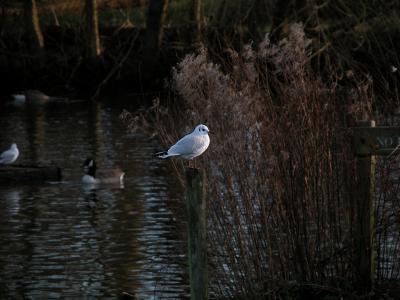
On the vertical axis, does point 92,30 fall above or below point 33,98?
above

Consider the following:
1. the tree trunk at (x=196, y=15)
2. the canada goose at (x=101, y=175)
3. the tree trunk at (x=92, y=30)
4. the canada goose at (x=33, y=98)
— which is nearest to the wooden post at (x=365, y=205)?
the canada goose at (x=101, y=175)

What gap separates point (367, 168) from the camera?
1088cm

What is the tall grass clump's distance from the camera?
11.0m

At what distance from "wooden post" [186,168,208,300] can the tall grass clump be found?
1.83ft

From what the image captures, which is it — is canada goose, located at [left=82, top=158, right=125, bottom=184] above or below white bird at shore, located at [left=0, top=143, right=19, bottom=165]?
below

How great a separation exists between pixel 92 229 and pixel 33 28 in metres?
29.3

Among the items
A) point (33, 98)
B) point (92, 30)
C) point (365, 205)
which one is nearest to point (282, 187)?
point (365, 205)

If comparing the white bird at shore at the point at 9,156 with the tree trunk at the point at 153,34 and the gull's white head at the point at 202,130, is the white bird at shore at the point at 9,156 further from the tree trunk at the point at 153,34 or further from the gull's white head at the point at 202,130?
the tree trunk at the point at 153,34

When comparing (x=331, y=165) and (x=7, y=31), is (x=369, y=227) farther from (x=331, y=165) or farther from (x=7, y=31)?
(x=7, y=31)

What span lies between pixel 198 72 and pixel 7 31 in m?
39.5

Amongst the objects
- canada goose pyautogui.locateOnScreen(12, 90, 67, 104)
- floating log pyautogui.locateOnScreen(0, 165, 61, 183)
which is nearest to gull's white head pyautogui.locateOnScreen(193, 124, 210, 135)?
floating log pyautogui.locateOnScreen(0, 165, 61, 183)

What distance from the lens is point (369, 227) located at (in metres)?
10.9

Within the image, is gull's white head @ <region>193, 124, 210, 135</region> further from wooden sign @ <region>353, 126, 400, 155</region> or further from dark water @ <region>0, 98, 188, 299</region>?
dark water @ <region>0, 98, 188, 299</region>

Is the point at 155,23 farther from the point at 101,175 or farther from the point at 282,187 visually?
the point at 282,187
